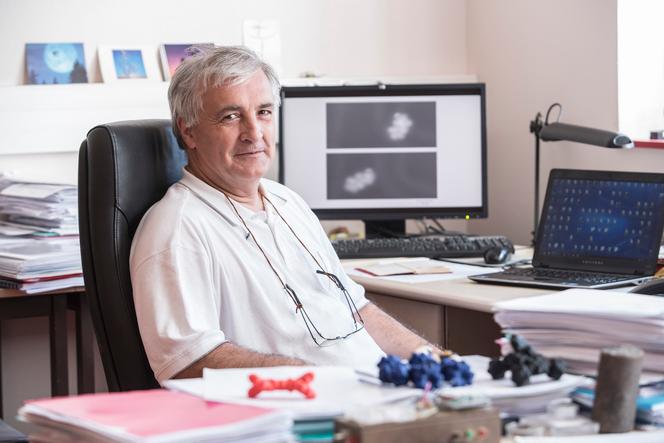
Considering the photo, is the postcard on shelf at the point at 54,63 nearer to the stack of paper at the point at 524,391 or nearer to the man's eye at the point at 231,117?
the man's eye at the point at 231,117

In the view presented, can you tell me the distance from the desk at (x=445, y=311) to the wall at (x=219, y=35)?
1.06 m

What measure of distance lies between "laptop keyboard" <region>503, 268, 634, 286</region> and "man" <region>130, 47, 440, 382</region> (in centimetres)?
41

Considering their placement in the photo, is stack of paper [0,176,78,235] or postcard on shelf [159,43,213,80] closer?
stack of paper [0,176,78,235]

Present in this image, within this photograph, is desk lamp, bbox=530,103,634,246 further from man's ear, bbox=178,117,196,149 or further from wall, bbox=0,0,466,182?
man's ear, bbox=178,117,196,149

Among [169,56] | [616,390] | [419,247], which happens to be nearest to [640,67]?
[419,247]

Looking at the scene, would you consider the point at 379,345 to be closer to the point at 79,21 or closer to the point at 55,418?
the point at 55,418

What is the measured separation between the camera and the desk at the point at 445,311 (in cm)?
240

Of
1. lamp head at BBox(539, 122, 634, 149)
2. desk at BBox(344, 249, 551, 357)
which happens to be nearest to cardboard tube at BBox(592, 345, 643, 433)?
desk at BBox(344, 249, 551, 357)

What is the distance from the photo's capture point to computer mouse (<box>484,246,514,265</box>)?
2.75 m

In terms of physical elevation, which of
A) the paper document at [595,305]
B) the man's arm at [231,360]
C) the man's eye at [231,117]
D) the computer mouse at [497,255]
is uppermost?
the man's eye at [231,117]

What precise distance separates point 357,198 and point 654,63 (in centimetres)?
92

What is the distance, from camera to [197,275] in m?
1.91

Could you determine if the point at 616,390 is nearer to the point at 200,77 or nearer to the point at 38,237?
the point at 200,77

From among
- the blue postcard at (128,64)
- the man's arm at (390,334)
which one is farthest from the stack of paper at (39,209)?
the man's arm at (390,334)
